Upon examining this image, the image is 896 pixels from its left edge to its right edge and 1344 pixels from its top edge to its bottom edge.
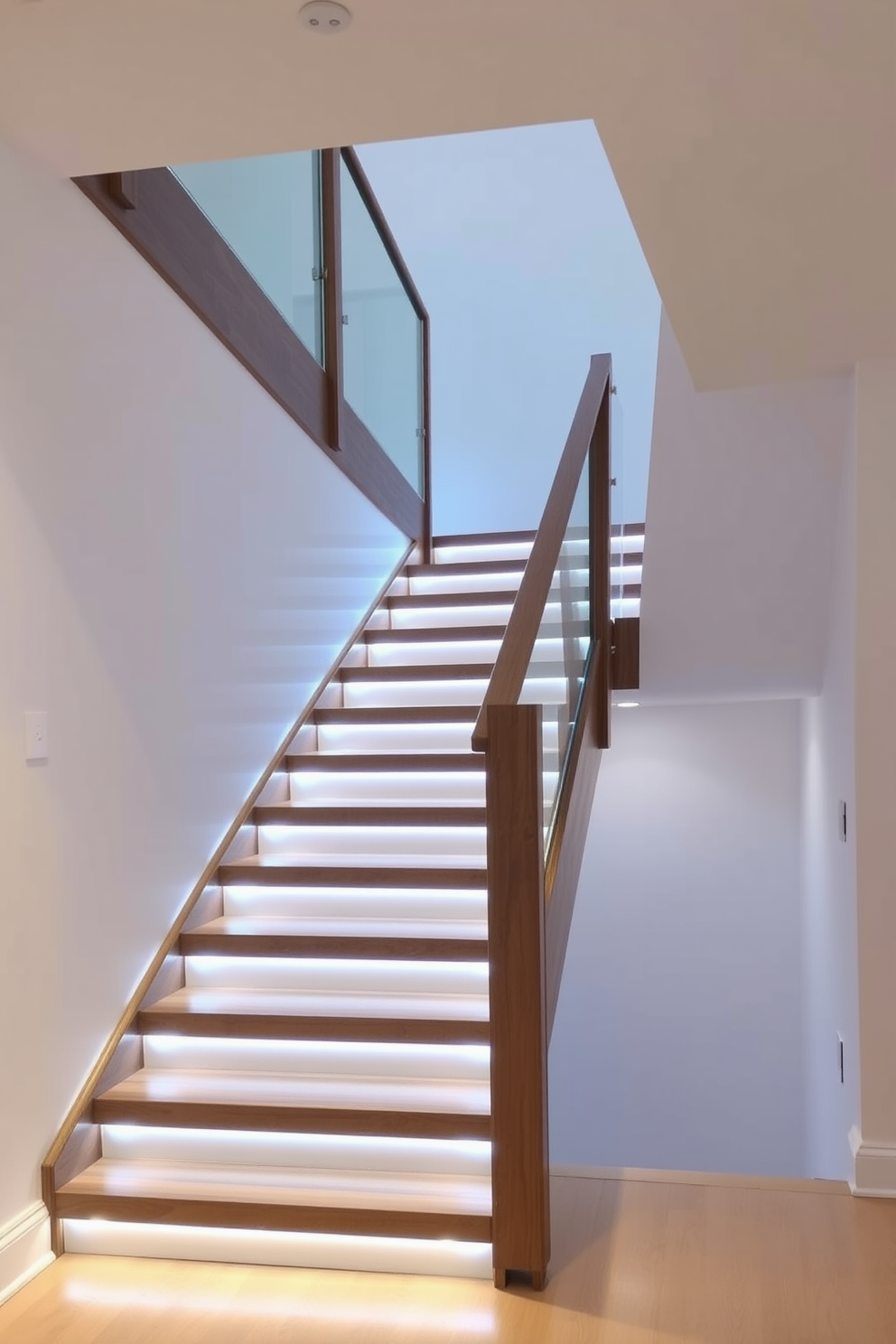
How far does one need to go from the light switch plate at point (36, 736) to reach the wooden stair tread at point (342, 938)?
0.99 m

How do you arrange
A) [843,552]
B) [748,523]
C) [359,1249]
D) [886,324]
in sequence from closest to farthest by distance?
[359,1249] → [886,324] → [843,552] → [748,523]

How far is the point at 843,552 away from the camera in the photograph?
3697 mm

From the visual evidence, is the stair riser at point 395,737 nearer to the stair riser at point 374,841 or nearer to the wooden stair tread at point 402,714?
the wooden stair tread at point 402,714

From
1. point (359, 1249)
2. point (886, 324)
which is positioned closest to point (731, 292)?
point (886, 324)

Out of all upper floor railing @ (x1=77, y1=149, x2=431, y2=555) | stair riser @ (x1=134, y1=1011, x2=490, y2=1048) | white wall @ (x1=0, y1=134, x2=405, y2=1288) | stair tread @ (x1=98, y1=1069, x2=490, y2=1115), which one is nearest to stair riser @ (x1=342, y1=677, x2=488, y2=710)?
white wall @ (x1=0, y1=134, x2=405, y2=1288)

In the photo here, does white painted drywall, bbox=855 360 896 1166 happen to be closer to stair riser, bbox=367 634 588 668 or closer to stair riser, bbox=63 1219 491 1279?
stair riser, bbox=63 1219 491 1279

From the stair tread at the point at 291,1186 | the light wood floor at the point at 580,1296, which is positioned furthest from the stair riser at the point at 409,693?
the light wood floor at the point at 580,1296

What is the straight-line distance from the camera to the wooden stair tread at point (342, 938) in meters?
3.41

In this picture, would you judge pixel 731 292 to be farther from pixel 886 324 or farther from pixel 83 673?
pixel 83 673

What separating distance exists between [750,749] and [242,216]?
12.8 feet

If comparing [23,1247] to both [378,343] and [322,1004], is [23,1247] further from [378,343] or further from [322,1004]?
[378,343]

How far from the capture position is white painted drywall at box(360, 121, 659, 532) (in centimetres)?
782

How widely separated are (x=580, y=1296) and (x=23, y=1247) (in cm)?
127

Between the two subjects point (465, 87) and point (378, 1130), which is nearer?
point (465, 87)
